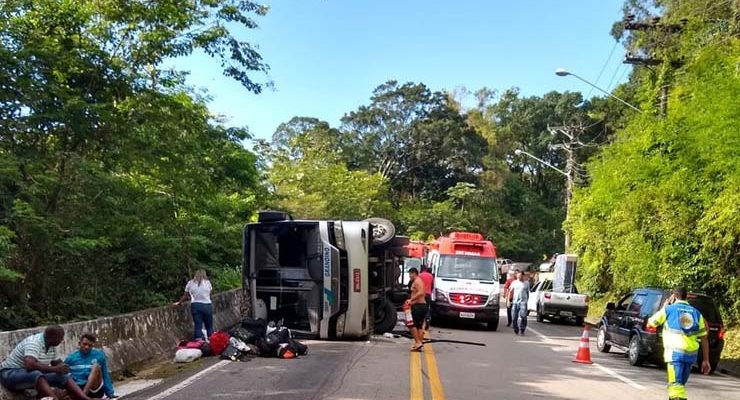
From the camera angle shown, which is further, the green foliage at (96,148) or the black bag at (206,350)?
the green foliage at (96,148)

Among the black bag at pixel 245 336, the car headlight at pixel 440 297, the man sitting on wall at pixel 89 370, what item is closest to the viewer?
the man sitting on wall at pixel 89 370

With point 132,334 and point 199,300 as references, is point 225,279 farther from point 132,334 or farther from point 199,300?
point 132,334

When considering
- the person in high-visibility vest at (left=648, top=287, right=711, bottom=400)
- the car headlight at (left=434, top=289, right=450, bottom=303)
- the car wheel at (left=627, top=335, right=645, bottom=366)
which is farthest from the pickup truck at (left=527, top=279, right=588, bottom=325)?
the person in high-visibility vest at (left=648, top=287, right=711, bottom=400)

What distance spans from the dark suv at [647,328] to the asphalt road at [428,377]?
35 centimetres

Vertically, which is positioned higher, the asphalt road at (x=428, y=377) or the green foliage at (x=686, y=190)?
the green foliage at (x=686, y=190)

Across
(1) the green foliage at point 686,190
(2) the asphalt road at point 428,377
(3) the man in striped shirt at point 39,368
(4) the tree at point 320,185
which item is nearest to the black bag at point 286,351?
(2) the asphalt road at point 428,377

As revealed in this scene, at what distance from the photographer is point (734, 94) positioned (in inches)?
659

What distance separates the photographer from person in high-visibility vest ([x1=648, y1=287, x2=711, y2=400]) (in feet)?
27.7

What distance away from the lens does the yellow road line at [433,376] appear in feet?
29.3

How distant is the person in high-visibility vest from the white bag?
699 cm

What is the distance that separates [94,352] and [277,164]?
4448 centimetres

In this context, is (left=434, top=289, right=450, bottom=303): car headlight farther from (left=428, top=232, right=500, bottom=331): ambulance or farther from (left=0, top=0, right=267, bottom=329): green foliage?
(left=0, top=0, right=267, bottom=329): green foliage

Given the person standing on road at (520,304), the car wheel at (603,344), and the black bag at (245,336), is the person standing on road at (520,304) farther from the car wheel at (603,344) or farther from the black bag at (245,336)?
the black bag at (245,336)

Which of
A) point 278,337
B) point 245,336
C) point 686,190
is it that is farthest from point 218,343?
point 686,190
